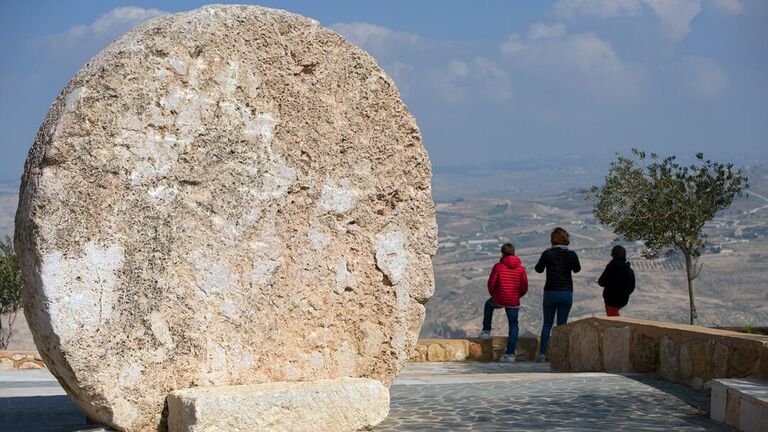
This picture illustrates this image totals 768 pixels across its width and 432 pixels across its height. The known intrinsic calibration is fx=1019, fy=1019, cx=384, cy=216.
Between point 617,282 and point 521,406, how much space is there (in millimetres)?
6151

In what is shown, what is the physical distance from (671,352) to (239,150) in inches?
186

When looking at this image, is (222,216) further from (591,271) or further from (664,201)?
(591,271)

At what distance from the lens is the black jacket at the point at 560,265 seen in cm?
1348

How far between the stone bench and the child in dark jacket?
6.31 metres

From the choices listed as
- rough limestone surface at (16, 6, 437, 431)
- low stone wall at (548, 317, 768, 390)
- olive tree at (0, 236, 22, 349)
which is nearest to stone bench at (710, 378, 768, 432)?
low stone wall at (548, 317, 768, 390)

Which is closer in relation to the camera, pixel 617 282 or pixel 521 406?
pixel 521 406

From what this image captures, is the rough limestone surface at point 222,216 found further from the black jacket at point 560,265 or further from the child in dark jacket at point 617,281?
the child in dark jacket at point 617,281

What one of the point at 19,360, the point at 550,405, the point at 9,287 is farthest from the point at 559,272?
the point at 9,287

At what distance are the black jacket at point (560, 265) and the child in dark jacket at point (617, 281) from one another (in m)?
0.65

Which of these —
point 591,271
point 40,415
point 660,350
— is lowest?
point 40,415

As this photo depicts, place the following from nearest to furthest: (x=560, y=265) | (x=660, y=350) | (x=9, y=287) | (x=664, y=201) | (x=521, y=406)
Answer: (x=521, y=406)
(x=660, y=350)
(x=560, y=265)
(x=664, y=201)
(x=9, y=287)

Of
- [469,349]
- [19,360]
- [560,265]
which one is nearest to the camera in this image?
[560,265]

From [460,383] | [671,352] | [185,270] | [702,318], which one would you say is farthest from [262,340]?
[702,318]

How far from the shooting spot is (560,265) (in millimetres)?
13508
